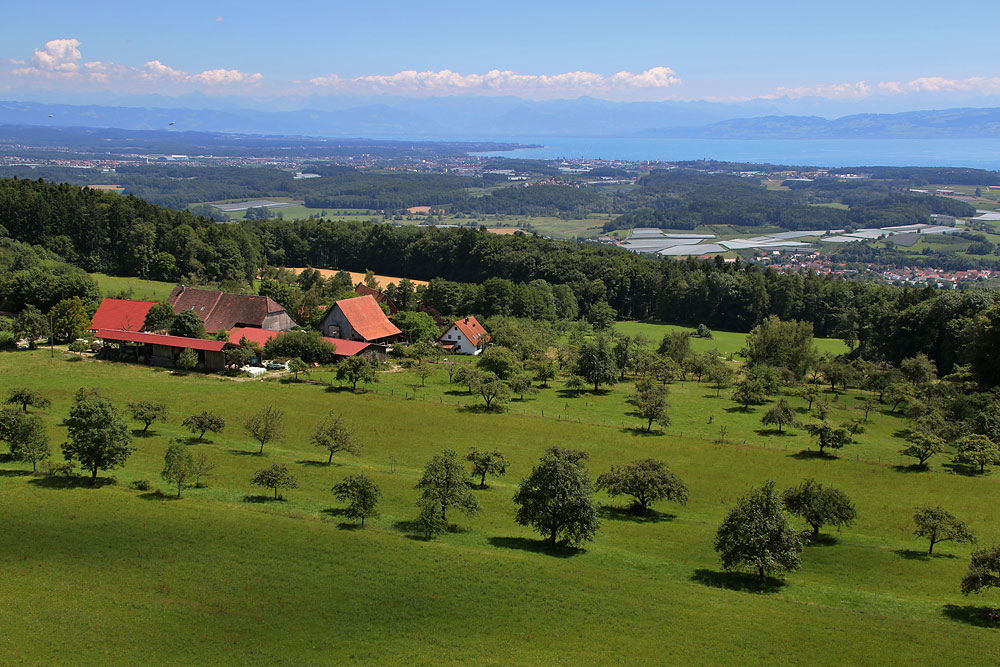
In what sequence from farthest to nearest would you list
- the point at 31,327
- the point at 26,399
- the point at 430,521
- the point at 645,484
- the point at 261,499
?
the point at 31,327
the point at 26,399
the point at 645,484
the point at 261,499
the point at 430,521

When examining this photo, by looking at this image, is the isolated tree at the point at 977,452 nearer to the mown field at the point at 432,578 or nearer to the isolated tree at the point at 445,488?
the mown field at the point at 432,578

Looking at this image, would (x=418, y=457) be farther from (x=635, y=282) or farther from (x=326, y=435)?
A: (x=635, y=282)

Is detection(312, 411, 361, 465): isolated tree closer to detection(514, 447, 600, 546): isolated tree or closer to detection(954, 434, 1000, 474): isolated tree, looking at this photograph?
detection(514, 447, 600, 546): isolated tree

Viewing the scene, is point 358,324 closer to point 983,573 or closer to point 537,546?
point 537,546

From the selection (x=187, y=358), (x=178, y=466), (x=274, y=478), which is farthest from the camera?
(x=187, y=358)

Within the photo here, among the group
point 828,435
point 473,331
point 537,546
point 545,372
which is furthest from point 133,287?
point 828,435

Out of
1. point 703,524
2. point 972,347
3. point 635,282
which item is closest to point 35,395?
point 703,524

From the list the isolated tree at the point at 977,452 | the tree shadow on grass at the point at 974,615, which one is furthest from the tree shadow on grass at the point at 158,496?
the isolated tree at the point at 977,452
